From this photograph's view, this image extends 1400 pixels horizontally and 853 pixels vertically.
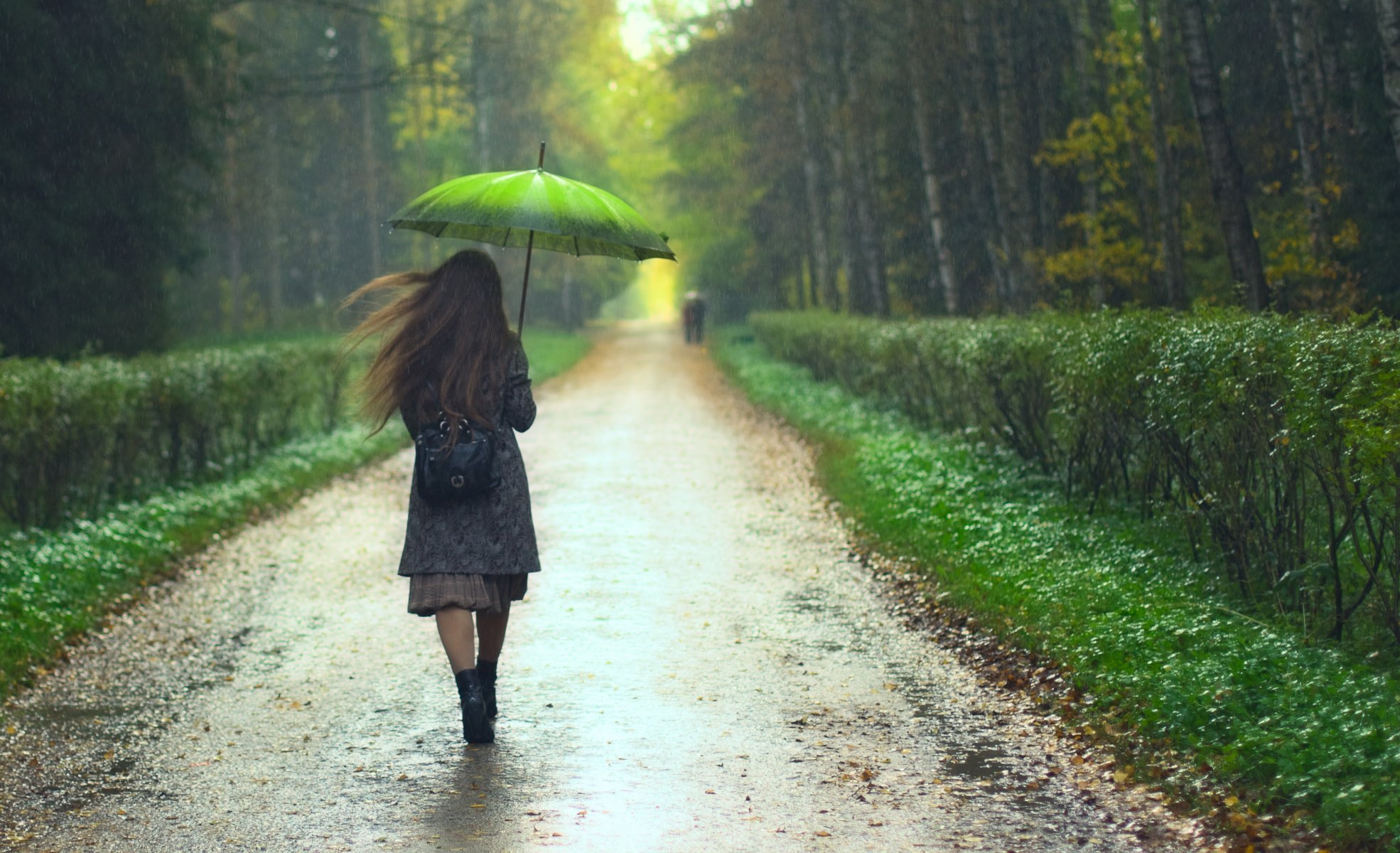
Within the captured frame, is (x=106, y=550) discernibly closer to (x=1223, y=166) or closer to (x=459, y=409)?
(x=459, y=409)

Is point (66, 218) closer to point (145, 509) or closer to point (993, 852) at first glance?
point (145, 509)

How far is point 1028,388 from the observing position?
37.1ft

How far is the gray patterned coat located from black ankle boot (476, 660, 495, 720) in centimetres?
44

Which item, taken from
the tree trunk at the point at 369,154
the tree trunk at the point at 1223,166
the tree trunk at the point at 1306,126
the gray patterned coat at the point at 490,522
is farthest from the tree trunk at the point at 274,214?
the gray patterned coat at the point at 490,522

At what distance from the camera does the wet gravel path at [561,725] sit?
468cm

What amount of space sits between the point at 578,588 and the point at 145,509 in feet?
15.0

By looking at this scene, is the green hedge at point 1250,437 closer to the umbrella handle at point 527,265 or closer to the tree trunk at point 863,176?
the umbrella handle at point 527,265

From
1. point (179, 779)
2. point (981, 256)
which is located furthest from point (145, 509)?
point (981, 256)

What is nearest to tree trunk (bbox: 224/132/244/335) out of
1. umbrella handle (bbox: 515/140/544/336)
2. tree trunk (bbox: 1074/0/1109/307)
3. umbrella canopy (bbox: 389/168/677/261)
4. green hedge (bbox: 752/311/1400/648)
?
tree trunk (bbox: 1074/0/1109/307)

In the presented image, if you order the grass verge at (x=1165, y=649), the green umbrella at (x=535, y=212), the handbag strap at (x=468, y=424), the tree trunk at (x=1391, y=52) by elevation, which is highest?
the tree trunk at (x=1391, y=52)

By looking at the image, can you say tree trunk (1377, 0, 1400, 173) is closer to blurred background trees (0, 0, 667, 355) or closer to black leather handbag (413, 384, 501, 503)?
black leather handbag (413, 384, 501, 503)

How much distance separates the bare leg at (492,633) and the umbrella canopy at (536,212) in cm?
164

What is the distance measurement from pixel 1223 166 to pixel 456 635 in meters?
10.3

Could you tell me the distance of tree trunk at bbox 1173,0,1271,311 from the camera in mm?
13219
